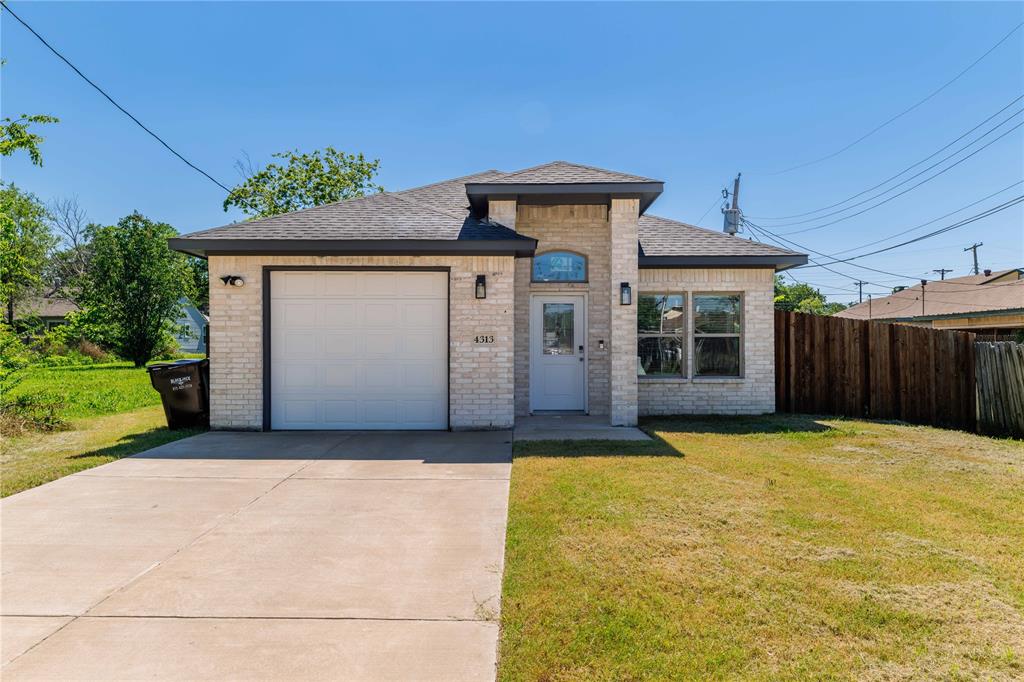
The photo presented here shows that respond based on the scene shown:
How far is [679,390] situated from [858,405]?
3.28 meters

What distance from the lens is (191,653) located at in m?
2.60

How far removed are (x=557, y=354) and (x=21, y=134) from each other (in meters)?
9.53

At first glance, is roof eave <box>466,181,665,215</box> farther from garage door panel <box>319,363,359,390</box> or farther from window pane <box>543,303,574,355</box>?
garage door panel <box>319,363,359,390</box>

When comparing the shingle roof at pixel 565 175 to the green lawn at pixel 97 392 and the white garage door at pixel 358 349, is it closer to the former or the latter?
the white garage door at pixel 358 349

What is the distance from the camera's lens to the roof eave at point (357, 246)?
7984 mm

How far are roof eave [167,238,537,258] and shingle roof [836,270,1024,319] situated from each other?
72.7ft

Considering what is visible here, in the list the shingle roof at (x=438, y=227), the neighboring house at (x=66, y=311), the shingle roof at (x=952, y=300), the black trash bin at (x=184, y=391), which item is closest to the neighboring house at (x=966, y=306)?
the shingle roof at (x=952, y=300)

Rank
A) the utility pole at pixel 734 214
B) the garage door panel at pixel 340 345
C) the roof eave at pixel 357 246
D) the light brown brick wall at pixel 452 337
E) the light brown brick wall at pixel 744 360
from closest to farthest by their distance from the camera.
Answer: the roof eave at pixel 357 246
the light brown brick wall at pixel 452 337
the garage door panel at pixel 340 345
the light brown brick wall at pixel 744 360
the utility pole at pixel 734 214

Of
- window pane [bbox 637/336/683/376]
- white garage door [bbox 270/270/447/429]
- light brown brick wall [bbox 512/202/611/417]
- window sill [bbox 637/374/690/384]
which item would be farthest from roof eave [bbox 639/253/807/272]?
white garage door [bbox 270/270/447/429]

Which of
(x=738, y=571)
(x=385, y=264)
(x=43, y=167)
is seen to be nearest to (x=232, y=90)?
(x=43, y=167)

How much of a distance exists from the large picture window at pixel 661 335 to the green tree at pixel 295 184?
19.0m

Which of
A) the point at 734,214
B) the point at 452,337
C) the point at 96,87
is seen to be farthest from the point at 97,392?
the point at 734,214

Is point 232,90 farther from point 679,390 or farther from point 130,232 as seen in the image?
point 130,232

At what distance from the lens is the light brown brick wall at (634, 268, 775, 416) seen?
32.0ft
